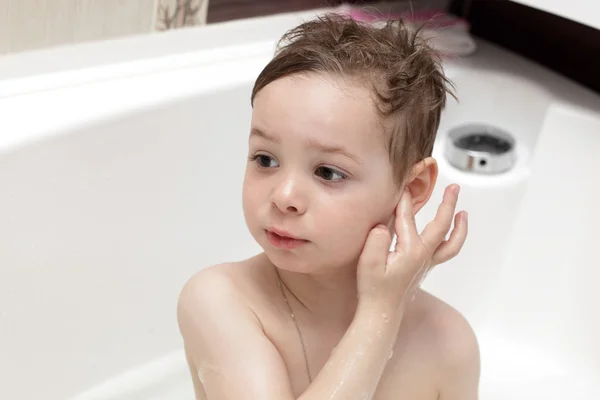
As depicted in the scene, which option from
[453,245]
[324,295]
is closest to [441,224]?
[453,245]

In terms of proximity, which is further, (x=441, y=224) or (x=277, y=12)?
(x=277, y=12)

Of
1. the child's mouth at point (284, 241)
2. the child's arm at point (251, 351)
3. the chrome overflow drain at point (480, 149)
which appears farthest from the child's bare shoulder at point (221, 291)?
the chrome overflow drain at point (480, 149)

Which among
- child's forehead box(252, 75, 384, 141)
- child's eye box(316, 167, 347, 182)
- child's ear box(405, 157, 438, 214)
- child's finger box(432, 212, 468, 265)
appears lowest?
child's finger box(432, 212, 468, 265)

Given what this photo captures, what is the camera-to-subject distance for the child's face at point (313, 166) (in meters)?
0.77

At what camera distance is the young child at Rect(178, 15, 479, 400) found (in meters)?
0.78

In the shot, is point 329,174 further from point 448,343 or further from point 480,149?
point 480,149

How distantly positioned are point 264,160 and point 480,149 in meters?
0.71

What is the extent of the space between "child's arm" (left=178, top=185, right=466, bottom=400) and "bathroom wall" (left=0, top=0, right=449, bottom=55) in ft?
1.64

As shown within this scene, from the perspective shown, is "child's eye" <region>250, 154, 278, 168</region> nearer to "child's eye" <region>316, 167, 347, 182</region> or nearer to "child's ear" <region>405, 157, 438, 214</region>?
"child's eye" <region>316, 167, 347, 182</region>

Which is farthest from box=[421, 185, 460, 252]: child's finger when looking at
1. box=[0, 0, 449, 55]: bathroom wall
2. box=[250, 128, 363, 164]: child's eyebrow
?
box=[0, 0, 449, 55]: bathroom wall

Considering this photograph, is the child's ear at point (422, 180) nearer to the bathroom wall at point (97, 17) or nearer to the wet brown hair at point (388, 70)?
the wet brown hair at point (388, 70)

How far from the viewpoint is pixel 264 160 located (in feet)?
2.64

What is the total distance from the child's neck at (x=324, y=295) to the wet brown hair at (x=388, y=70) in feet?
0.45

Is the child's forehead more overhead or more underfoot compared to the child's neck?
more overhead
